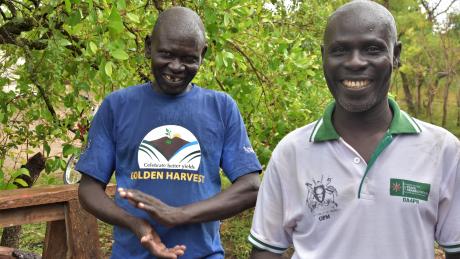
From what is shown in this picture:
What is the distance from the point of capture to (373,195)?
153 cm

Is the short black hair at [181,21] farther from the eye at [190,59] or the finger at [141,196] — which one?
the finger at [141,196]

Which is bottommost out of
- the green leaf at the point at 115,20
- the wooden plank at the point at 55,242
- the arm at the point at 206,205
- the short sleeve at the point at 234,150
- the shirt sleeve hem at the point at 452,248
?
the wooden plank at the point at 55,242

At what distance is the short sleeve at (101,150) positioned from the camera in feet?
6.75

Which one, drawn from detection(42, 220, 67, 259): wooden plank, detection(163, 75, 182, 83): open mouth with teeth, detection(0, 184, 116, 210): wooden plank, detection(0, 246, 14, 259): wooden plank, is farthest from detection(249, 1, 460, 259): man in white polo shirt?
detection(0, 246, 14, 259): wooden plank

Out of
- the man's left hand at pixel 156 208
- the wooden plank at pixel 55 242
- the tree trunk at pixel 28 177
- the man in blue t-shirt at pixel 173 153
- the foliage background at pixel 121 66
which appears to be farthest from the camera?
the tree trunk at pixel 28 177

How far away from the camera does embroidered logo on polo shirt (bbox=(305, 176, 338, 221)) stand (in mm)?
1566

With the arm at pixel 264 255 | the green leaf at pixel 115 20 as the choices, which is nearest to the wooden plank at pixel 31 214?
the green leaf at pixel 115 20

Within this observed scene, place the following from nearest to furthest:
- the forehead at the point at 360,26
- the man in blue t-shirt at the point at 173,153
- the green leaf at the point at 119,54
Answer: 1. the forehead at the point at 360,26
2. the man in blue t-shirt at the point at 173,153
3. the green leaf at the point at 119,54

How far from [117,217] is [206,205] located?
29 centimetres

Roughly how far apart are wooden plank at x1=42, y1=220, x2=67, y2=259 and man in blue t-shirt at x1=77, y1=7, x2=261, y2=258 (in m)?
1.51

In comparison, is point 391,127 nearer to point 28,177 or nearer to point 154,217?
point 154,217

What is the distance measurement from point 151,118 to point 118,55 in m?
0.70

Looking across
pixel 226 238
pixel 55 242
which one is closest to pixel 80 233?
pixel 55 242

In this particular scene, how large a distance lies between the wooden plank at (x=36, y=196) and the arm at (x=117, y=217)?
105 centimetres
